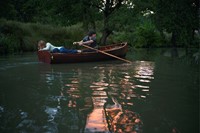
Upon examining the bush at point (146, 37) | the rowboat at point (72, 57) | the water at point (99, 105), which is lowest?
the water at point (99, 105)

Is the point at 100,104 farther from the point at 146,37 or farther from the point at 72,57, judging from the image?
the point at 146,37

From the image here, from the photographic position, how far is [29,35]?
24.0 meters

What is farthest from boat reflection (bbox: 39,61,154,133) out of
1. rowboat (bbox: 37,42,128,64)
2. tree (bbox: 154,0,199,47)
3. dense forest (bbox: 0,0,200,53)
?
dense forest (bbox: 0,0,200,53)

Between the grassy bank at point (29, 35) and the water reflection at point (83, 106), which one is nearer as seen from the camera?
the water reflection at point (83, 106)

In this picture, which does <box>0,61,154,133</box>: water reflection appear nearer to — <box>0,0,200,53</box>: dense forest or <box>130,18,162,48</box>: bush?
<box>0,0,200,53</box>: dense forest

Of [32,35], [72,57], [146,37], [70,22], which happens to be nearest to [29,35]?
[32,35]

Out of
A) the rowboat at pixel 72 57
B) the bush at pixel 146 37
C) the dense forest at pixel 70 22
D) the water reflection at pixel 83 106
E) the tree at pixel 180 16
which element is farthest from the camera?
the bush at pixel 146 37

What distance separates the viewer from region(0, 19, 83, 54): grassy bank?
21.5m

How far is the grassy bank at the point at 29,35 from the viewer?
70.5 ft

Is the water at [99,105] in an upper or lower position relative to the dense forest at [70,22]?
lower

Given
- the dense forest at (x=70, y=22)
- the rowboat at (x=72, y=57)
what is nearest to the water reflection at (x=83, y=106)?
the rowboat at (x=72, y=57)

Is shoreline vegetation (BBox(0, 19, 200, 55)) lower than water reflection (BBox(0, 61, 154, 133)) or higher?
higher

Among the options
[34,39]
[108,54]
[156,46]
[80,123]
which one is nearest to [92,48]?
[108,54]

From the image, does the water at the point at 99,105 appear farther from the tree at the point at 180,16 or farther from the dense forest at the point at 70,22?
the dense forest at the point at 70,22
